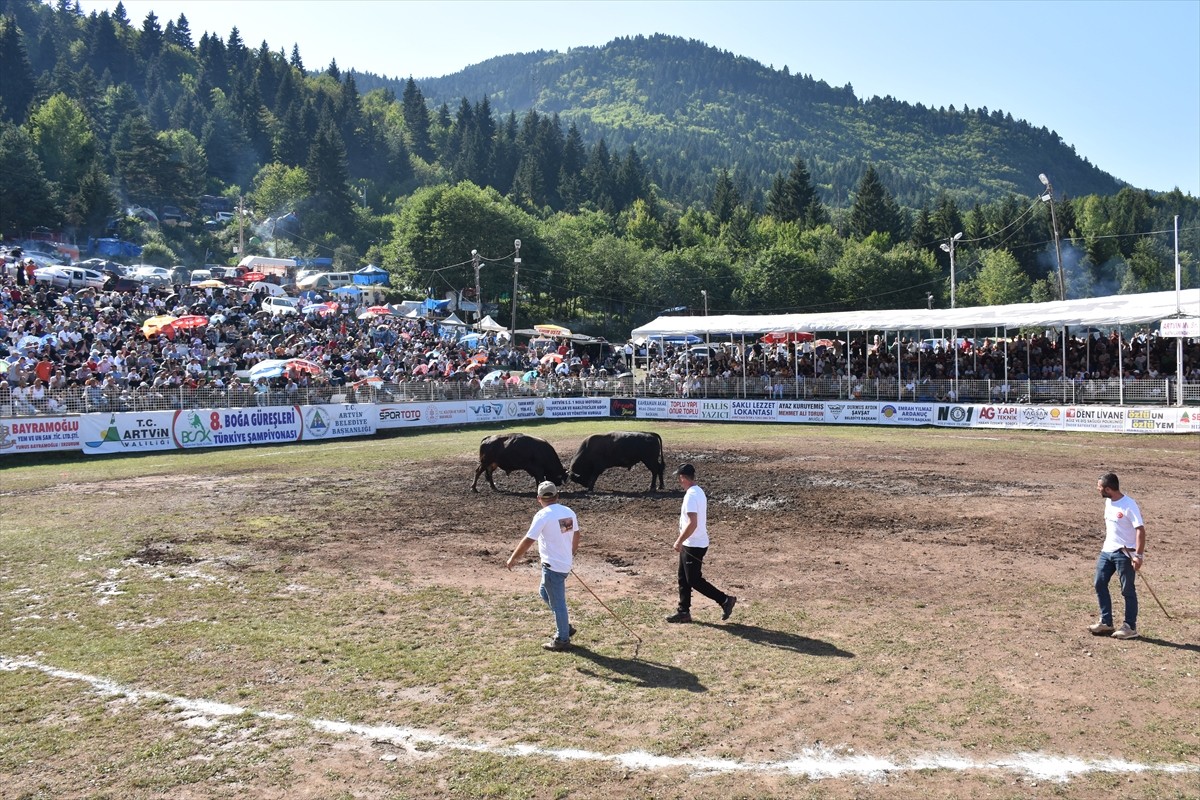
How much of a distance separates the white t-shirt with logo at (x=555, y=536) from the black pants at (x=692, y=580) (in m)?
1.71

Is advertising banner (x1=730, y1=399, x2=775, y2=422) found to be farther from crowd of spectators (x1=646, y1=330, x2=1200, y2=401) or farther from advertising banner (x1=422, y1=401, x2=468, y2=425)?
advertising banner (x1=422, y1=401, x2=468, y2=425)

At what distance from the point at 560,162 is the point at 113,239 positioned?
88.4m

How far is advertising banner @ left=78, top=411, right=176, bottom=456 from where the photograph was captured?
30.3 meters

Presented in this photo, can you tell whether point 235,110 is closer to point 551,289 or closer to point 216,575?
point 551,289

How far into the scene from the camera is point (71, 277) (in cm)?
6019

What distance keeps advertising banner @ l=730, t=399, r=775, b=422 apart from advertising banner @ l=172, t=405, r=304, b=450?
64.4 feet

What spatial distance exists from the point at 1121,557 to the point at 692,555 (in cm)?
495

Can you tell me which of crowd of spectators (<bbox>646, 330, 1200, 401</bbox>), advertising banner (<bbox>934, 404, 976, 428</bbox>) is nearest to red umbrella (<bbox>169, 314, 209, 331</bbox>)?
crowd of spectators (<bbox>646, 330, 1200, 401</bbox>)

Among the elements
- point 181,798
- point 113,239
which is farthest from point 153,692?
point 113,239

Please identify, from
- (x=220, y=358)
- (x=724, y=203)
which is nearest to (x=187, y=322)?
(x=220, y=358)

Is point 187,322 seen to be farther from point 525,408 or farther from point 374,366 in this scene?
point 525,408

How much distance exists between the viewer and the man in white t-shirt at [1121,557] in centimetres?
1053

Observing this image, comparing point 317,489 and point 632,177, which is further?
point 632,177

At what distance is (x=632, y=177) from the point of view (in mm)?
168375
